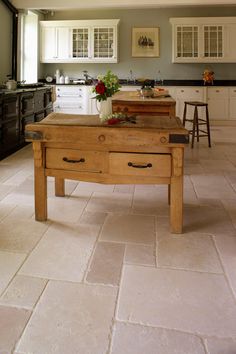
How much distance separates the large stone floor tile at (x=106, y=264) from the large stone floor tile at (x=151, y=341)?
369 millimetres

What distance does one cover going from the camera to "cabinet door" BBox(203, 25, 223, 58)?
794 cm

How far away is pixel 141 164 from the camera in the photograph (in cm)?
234

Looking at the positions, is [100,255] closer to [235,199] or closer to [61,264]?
[61,264]

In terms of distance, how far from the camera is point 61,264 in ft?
6.45

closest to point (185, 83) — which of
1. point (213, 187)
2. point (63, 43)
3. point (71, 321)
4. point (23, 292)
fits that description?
point (63, 43)

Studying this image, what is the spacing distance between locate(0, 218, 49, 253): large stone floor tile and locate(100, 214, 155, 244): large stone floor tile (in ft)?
1.51

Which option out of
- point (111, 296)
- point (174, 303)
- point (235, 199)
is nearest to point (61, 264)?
point (111, 296)

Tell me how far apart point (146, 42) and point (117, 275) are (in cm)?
772

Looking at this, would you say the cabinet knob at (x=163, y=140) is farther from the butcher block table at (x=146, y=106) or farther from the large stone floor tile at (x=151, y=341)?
the butcher block table at (x=146, y=106)

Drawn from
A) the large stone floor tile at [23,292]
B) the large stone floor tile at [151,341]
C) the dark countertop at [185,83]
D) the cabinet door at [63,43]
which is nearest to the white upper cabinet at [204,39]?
the dark countertop at [185,83]

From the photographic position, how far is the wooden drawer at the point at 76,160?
7.92 feet

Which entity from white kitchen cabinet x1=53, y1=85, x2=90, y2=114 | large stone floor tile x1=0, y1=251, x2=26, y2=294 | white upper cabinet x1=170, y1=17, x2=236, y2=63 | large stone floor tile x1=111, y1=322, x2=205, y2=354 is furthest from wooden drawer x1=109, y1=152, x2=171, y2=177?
white upper cabinet x1=170, y1=17, x2=236, y2=63

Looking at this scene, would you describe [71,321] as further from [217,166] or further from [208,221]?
[217,166]

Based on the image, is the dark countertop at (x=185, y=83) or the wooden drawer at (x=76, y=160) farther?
the dark countertop at (x=185, y=83)
